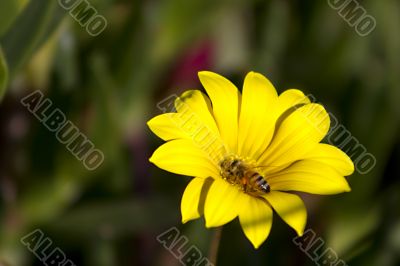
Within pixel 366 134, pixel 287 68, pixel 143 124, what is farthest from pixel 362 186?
pixel 143 124

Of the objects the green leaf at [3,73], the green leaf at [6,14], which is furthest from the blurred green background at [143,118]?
the green leaf at [3,73]

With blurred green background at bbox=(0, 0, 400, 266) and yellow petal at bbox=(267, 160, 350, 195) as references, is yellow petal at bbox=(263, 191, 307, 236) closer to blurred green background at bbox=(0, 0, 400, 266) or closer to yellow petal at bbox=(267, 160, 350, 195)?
yellow petal at bbox=(267, 160, 350, 195)

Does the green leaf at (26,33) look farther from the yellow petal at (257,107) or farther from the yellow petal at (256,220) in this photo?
the yellow petal at (256,220)

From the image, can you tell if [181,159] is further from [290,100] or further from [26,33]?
[26,33]

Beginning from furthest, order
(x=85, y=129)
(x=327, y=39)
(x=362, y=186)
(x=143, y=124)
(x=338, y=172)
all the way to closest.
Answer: (x=327, y=39) < (x=143, y=124) < (x=85, y=129) < (x=362, y=186) < (x=338, y=172)

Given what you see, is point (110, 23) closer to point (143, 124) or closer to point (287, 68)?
point (143, 124)

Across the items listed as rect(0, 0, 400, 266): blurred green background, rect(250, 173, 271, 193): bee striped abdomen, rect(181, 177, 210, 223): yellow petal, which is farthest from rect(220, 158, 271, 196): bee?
rect(0, 0, 400, 266): blurred green background

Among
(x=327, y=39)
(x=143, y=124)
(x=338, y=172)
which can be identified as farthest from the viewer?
(x=327, y=39)
